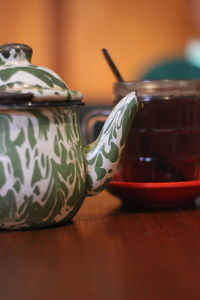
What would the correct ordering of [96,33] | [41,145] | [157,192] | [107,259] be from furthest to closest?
[96,33] < [157,192] < [41,145] < [107,259]

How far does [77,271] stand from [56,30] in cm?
300

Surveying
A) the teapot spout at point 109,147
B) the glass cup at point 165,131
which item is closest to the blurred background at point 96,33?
the glass cup at point 165,131

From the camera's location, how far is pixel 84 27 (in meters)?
3.47

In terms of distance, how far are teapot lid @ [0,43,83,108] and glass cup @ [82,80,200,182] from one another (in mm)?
138

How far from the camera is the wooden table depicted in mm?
446

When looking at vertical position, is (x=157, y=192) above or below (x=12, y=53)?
below

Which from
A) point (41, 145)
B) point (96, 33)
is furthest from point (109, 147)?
point (96, 33)

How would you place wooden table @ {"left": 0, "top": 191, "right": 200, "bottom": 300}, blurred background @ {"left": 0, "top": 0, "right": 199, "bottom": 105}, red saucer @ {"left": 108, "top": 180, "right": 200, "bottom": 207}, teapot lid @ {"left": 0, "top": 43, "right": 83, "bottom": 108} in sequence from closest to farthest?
wooden table @ {"left": 0, "top": 191, "right": 200, "bottom": 300}, teapot lid @ {"left": 0, "top": 43, "right": 83, "bottom": 108}, red saucer @ {"left": 108, "top": 180, "right": 200, "bottom": 207}, blurred background @ {"left": 0, "top": 0, "right": 199, "bottom": 105}

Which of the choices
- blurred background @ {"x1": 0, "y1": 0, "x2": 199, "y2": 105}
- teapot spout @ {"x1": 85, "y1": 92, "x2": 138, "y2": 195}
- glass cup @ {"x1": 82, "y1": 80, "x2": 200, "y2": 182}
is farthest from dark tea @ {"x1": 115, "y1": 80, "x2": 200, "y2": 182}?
blurred background @ {"x1": 0, "y1": 0, "x2": 199, "y2": 105}

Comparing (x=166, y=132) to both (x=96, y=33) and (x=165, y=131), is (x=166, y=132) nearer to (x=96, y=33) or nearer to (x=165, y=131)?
(x=165, y=131)

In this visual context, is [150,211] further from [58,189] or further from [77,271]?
[77,271]

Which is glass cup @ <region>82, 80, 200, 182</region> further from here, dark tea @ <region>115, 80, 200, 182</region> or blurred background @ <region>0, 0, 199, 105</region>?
blurred background @ <region>0, 0, 199, 105</region>

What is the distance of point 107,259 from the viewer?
54 centimetres

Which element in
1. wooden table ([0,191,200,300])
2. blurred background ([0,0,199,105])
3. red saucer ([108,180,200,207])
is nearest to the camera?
wooden table ([0,191,200,300])
